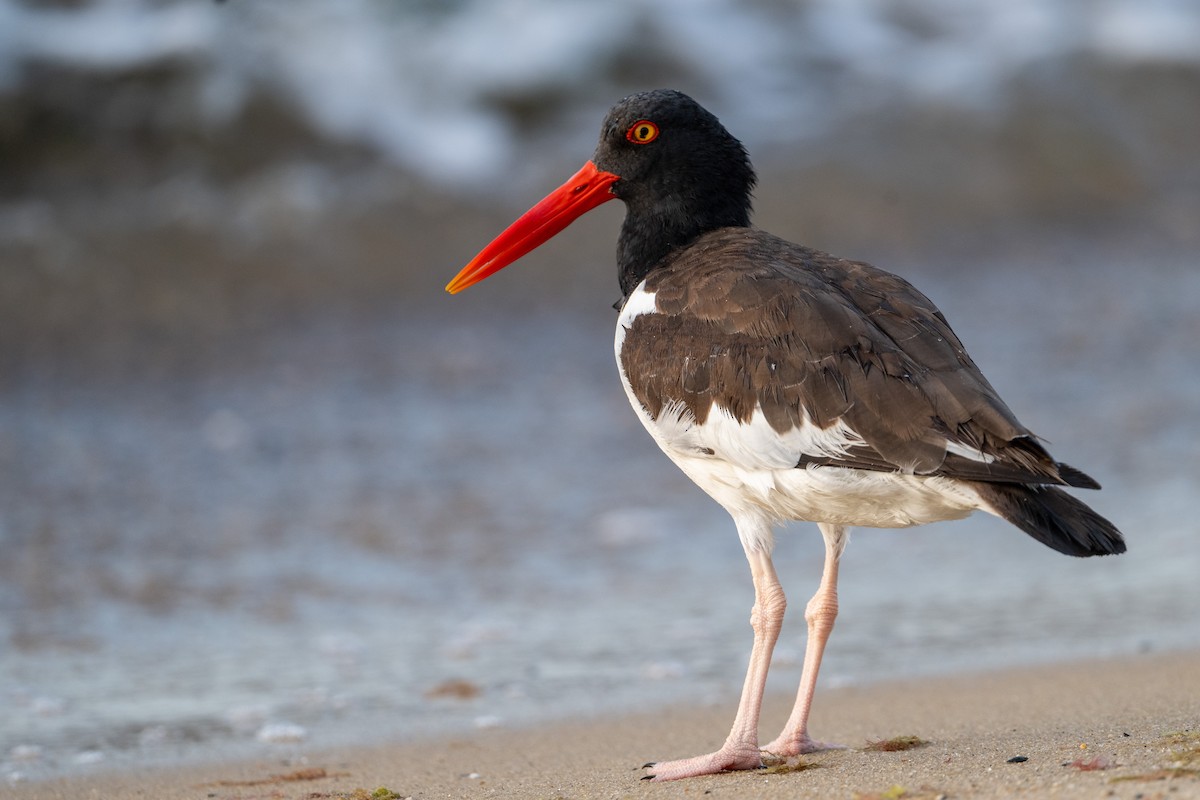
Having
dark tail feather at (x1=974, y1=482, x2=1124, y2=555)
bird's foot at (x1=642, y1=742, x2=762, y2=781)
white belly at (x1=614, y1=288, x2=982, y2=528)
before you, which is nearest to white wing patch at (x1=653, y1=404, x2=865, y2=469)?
white belly at (x1=614, y1=288, x2=982, y2=528)

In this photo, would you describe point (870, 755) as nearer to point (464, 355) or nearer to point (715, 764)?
point (715, 764)

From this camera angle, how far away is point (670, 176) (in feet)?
14.9

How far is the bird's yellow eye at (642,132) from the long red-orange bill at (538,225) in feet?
0.64

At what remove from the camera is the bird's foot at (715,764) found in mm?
3627

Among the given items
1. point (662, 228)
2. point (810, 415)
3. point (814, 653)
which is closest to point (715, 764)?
point (814, 653)

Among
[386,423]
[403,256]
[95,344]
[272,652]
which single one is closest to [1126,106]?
[403,256]

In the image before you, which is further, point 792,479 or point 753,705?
point 753,705

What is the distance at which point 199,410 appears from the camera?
7.48 meters

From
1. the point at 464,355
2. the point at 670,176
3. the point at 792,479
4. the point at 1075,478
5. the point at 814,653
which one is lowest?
the point at 814,653

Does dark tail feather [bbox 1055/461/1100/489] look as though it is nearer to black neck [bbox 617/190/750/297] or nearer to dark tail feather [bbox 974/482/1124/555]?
dark tail feather [bbox 974/482/1124/555]

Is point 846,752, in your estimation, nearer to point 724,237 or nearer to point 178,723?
point 724,237

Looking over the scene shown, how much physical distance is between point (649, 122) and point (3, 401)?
14.6ft

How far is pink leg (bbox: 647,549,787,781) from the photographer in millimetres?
3646

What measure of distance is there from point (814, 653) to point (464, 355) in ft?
14.7
